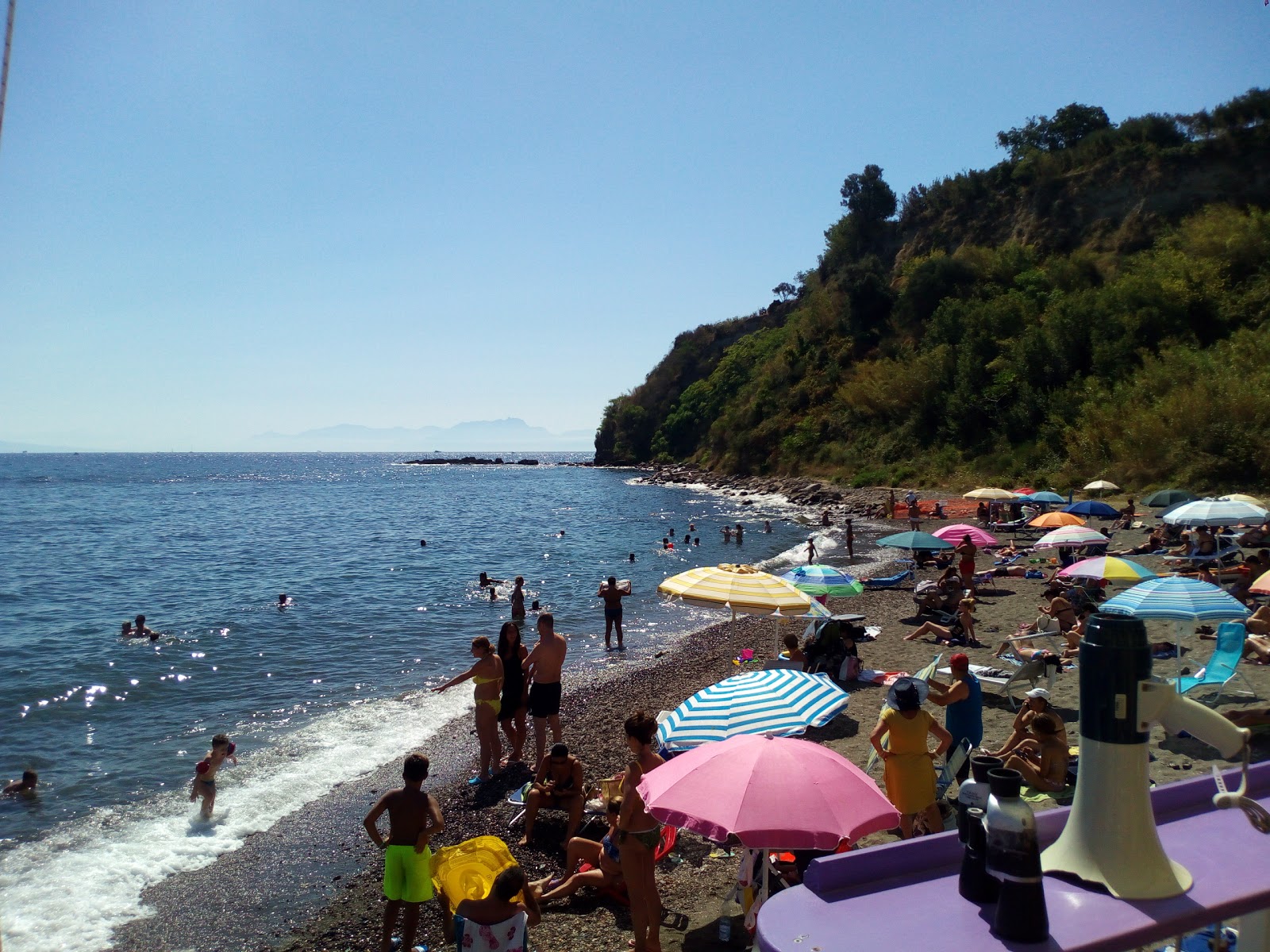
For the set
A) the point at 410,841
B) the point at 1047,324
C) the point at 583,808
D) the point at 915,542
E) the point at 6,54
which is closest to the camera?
the point at 6,54

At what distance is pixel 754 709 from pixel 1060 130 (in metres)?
70.7

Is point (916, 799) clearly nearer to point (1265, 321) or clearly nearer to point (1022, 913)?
point (1022, 913)

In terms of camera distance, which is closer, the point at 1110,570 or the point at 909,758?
the point at 909,758

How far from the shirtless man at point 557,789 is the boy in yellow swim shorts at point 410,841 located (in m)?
1.90

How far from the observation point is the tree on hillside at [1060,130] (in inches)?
2484

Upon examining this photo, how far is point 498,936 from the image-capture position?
5.29 meters

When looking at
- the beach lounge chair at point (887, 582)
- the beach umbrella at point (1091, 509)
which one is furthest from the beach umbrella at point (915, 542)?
the beach umbrella at point (1091, 509)

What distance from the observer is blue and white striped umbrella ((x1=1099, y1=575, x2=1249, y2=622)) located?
30.9ft

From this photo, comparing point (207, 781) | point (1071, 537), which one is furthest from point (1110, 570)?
point (207, 781)

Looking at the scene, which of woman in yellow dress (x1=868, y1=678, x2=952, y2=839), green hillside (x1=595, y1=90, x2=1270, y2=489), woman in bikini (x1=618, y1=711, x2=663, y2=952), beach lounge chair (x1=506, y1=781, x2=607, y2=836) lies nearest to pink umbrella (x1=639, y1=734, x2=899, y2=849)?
woman in bikini (x1=618, y1=711, x2=663, y2=952)

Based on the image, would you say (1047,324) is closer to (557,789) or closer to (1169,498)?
(1169,498)

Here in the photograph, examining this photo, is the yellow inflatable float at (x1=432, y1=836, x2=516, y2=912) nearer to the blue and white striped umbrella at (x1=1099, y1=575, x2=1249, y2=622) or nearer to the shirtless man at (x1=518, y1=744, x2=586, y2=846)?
the shirtless man at (x1=518, y1=744, x2=586, y2=846)

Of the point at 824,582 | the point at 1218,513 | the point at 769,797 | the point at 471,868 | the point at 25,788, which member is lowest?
the point at 25,788

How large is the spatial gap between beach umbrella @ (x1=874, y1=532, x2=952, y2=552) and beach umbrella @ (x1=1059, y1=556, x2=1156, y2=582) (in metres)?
5.34
